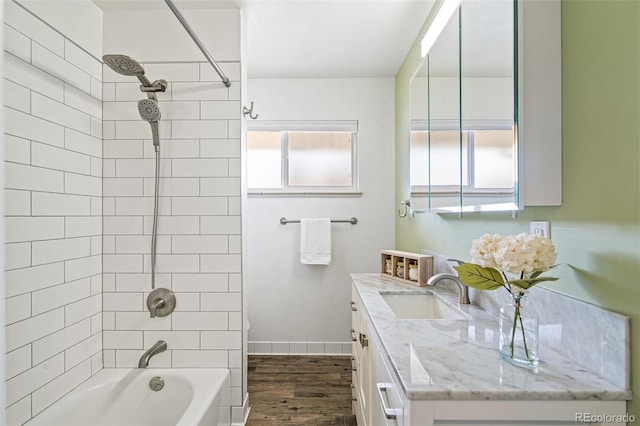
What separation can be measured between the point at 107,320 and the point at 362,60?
244 cm

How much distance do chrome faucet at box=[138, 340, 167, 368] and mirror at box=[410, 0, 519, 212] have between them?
168 centimetres

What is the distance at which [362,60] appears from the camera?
2.58 m

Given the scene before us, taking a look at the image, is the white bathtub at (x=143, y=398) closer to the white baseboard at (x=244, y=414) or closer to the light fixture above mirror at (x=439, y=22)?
the white baseboard at (x=244, y=414)

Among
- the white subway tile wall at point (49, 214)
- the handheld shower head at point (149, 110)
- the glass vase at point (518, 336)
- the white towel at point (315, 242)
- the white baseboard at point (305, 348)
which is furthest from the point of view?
the white baseboard at point (305, 348)

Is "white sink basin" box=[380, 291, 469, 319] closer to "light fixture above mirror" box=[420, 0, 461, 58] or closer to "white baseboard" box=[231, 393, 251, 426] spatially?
"white baseboard" box=[231, 393, 251, 426]

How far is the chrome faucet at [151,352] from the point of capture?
1783 mm

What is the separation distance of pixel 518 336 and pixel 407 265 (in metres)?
1.09

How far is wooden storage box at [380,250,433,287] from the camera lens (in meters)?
1.88

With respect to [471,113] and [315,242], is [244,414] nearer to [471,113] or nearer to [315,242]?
[315,242]

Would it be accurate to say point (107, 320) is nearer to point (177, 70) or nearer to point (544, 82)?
point (177, 70)

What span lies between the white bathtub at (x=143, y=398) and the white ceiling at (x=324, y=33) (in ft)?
6.66

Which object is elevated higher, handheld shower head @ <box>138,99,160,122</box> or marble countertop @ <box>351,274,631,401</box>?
handheld shower head @ <box>138,99,160,122</box>

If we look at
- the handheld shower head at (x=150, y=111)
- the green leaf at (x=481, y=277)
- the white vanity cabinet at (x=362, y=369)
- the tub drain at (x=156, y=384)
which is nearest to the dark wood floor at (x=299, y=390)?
the white vanity cabinet at (x=362, y=369)

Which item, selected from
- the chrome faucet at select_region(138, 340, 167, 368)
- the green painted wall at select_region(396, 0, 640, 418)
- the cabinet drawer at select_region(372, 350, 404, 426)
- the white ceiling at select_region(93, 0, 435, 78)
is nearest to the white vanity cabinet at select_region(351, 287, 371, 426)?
the cabinet drawer at select_region(372, 350, 404, 426)
